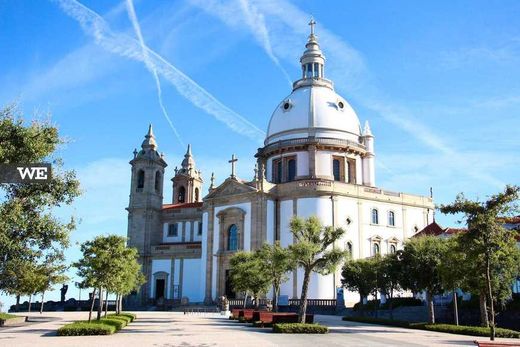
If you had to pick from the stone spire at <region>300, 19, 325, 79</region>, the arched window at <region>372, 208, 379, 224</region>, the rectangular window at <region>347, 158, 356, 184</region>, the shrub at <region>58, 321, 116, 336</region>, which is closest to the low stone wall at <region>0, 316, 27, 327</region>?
the shrub at <region>58, 321, 116, 336</region>

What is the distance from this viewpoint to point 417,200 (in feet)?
232

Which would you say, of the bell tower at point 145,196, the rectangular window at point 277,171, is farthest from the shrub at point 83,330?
the bell tower at point 145,196

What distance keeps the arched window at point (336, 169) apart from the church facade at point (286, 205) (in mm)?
122

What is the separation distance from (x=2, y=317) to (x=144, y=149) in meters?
46.7

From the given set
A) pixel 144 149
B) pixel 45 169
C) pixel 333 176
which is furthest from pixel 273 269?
pixel 144 149

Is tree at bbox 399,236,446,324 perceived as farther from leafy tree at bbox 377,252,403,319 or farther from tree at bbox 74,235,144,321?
tree at bbox 74,235,144,321

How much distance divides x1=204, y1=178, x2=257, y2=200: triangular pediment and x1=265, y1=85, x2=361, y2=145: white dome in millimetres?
8414

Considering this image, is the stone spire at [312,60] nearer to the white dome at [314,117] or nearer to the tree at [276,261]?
the white dome at [314,117]

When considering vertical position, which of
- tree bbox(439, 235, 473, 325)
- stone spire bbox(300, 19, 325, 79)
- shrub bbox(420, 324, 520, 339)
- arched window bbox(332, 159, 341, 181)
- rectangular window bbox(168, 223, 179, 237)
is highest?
stone spire bbox(300, 19, 325, 79)

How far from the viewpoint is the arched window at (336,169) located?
6831cm

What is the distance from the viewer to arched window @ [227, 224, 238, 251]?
6638cm

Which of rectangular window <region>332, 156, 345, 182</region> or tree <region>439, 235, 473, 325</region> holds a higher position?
rectangular window <region>332, 156, 345, 182</region>

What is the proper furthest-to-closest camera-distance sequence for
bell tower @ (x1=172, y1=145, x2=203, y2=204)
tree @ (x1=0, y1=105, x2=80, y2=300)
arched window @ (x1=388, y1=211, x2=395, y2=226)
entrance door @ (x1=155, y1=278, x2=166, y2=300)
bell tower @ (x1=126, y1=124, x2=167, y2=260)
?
bell tower @ (x1=172, y1=145, x2=203, y2=204) → bell tower @ (x1=126, y1=124, x2=167, y2=260) → entrance door @ (x1=155, y1=278, x2=166, y2=300) → arched window @ (x1=388, y1=211, x2=395, y2=226) → tree @ (x1=0, y1=105, x2=80, y2=300)

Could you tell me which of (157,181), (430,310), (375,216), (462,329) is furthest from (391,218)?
(462,329)
